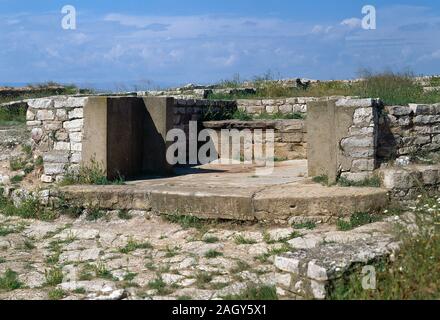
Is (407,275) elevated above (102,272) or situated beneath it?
elevated above

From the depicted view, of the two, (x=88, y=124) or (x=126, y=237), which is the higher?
(x=88, y=124)

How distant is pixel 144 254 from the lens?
20.9 feet

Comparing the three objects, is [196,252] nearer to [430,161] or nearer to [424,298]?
[424,298]

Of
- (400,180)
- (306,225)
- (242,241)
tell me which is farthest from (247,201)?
(400,180)

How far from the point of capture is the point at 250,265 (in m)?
5.78

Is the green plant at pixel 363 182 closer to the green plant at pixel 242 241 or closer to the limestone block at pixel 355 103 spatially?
the limestone block at pixel 355 103

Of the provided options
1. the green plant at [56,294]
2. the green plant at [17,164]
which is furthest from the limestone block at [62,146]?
the green plant at [56,294]

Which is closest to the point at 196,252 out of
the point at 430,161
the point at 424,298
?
the point at 424,298

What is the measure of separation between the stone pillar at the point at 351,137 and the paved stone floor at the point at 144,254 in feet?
3.33

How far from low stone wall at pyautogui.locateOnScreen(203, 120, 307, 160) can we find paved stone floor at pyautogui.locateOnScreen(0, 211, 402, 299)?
3.98 m

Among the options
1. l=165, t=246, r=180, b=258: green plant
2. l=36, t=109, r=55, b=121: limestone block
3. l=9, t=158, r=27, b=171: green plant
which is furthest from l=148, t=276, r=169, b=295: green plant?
l=9, t=158, r=27, b=171: green plant

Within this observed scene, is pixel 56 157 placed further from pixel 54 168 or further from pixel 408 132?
pixel 408 132

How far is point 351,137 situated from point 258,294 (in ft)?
10.8

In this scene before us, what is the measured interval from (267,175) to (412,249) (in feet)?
14.6
